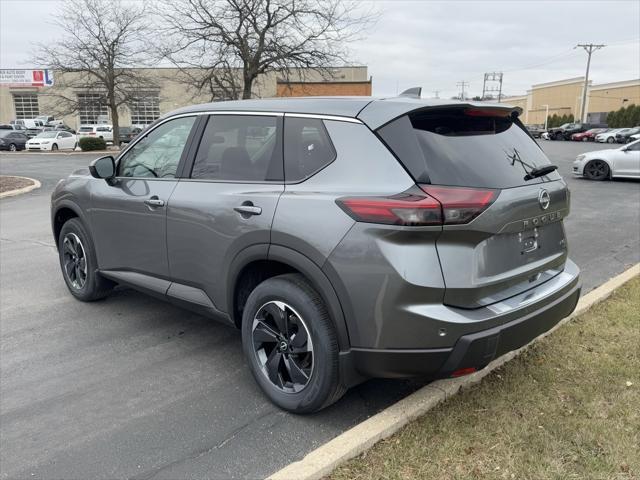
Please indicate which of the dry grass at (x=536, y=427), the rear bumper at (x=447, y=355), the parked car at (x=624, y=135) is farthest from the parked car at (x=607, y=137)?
the rear bumper at (x=447, y=355)

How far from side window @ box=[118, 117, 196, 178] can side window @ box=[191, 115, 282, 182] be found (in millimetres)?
283

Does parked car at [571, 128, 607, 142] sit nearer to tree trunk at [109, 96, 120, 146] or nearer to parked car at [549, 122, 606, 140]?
parked car at [549, 122, 606, 140]

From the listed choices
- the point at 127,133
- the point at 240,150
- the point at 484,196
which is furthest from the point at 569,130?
the point at 484,196

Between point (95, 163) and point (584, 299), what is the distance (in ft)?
14.4

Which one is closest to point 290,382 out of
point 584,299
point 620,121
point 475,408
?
→ point 475,408

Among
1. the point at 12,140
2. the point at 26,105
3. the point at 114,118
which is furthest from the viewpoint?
the point at 26,105

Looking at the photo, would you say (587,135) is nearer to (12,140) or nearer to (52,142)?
(52,142)

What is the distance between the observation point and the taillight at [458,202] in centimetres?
266

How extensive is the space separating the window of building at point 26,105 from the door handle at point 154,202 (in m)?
72.3

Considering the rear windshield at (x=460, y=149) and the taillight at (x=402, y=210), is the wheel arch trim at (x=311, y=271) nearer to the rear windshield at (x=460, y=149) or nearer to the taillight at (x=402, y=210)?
the taillight at (x=402, y=210)

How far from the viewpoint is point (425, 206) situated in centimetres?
263

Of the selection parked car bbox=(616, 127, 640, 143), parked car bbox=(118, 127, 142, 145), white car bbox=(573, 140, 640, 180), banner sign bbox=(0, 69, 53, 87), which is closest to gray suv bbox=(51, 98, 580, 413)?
white car bbox=(573, 140, 640, 180)

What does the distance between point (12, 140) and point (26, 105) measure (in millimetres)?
36373

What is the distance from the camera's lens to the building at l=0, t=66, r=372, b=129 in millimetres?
43094
